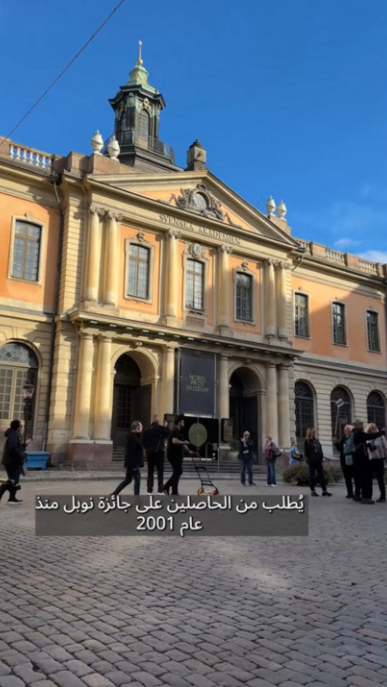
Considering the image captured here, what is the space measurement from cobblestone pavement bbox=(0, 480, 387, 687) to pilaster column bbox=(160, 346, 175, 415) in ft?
55.5

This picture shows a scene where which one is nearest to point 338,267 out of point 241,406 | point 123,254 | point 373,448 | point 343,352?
point 343,352

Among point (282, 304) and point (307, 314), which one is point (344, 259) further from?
point (282, 304)

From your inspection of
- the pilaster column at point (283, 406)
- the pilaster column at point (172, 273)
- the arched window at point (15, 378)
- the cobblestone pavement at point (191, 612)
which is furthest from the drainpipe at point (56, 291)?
the cobblestone pavement at point (191, 612)

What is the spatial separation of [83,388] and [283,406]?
35.0 feet

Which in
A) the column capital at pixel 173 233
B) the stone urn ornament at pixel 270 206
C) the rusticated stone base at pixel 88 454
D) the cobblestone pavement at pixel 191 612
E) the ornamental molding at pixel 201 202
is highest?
the stone urn ornament at pixel 270 206

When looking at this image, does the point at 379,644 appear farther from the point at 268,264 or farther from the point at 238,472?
the point at 268,264

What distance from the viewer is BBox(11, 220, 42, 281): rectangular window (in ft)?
77.2

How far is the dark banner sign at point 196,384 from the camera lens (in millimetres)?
25317

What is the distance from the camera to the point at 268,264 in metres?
30.2

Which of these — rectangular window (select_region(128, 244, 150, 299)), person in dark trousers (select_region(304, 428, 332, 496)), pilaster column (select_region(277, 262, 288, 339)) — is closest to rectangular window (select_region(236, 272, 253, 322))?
pilaster column (select_region(277, 262, 288, 339))

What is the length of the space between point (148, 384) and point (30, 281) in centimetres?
678

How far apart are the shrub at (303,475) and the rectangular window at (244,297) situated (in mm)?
12011

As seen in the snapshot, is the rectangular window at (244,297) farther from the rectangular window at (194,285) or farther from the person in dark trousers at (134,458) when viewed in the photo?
the person in dark trousers at (134,458)

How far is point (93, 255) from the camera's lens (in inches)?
952
